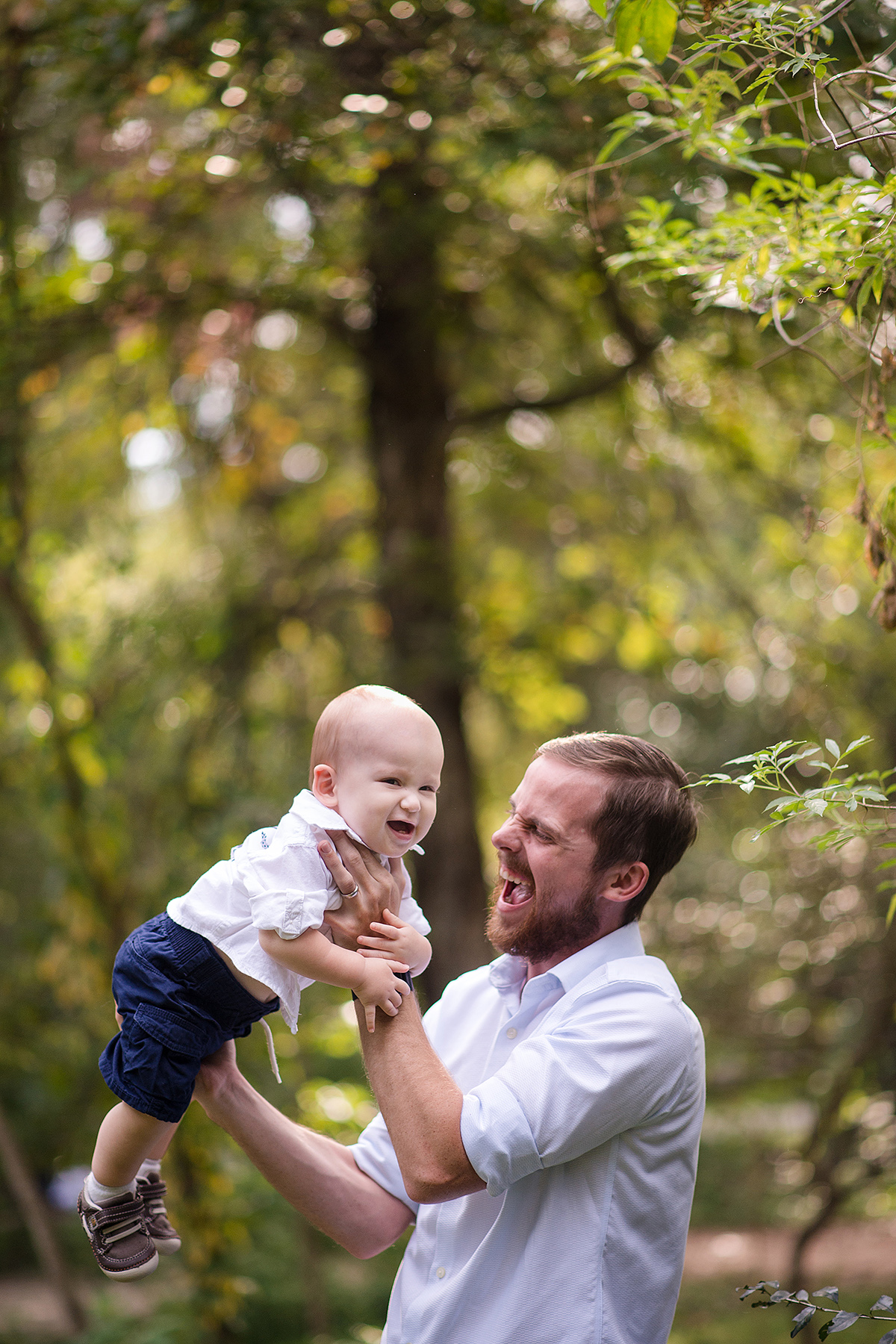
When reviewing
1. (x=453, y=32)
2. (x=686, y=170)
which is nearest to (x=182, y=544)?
(x=453, y=32)

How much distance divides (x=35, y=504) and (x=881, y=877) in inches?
171

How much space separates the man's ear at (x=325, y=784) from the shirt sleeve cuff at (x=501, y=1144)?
0.57 meters

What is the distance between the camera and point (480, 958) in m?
4.21

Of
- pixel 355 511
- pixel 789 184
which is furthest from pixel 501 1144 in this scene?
pixel 355 511

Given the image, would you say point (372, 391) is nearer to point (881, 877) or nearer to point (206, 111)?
point (206, 111)

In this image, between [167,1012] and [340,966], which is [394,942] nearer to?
[340,966]


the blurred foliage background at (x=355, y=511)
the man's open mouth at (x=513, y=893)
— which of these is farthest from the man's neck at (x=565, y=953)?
the blurred foliage background at (x=355, y=511)

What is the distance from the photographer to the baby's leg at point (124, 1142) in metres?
1.78

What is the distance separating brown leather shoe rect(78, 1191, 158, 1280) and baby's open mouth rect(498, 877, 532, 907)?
0.84 metres

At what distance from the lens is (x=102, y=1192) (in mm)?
1844

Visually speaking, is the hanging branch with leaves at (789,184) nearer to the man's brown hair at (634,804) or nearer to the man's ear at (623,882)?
the man's brown hair at (634,804)

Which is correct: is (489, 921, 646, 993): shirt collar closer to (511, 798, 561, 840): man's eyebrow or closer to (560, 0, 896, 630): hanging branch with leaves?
(511, 798, 561, 840): man's eyebrow

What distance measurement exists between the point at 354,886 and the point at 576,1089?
0.48 metres

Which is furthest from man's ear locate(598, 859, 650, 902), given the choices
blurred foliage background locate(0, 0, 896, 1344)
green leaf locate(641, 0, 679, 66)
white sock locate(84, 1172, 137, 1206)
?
blurred foliage background locate(0, 0, 896, 1344)
